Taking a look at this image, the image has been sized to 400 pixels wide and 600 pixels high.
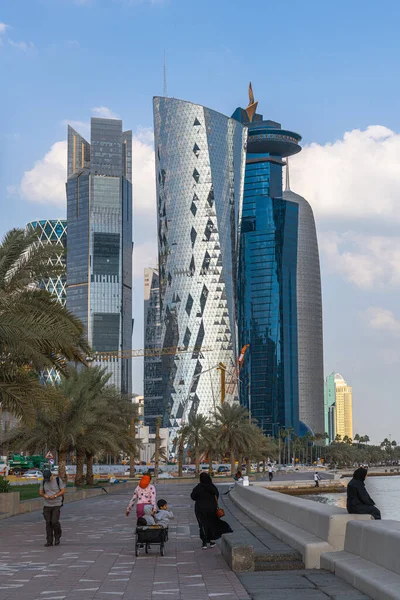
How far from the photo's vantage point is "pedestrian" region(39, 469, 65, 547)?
18281 millimetres

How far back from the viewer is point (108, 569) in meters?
14.1

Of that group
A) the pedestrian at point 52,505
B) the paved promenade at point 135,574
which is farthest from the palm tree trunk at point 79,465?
the pedestrian at point 52,505

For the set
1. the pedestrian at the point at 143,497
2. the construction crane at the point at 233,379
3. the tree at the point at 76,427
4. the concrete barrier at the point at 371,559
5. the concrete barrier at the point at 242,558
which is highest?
the construction crane at the point at 233,379

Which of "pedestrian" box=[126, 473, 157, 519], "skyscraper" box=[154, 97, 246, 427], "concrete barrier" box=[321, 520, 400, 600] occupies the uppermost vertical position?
"skyscraper" box=[154, 97, 246, 427]

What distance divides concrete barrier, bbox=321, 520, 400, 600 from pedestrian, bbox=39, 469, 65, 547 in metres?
7.11

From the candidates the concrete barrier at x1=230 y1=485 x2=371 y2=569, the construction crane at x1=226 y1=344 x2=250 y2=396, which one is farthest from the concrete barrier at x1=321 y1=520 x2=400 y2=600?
the construction crane at x1=226 y1=344 x2=250 y2=396

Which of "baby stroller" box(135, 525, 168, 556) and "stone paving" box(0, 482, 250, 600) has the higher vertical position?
"baby stroller" box(135, 525, 168, 556)

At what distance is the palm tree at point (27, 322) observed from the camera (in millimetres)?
24281

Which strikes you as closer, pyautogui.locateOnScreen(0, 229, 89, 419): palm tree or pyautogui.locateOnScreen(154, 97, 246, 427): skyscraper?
pyautogui.locateOnScreen(0, 229, 89, 419): palm tree

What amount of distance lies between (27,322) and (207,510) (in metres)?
8.99

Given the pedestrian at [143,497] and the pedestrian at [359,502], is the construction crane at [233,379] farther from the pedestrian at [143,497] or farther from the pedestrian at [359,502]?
the pedestrian at [359,502]

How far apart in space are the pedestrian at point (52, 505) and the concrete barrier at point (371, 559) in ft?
23.3

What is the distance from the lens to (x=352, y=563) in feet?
37.8

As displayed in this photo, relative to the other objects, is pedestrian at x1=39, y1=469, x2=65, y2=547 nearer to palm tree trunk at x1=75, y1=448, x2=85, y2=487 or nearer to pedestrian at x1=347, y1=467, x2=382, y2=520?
pedestrian at x1=347, y1=467, x2=382, y2=520
